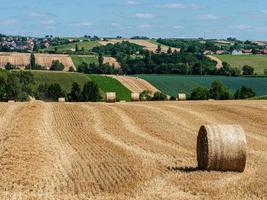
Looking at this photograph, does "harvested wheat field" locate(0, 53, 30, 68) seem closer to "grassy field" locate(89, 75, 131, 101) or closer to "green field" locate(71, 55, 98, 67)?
"green field" locate(71, 55, 98, 67)

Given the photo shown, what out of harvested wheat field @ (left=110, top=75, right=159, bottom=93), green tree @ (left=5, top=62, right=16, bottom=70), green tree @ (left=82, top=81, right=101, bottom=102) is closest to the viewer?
green tree @ (left=82, top=81, right=101, bottom=102)

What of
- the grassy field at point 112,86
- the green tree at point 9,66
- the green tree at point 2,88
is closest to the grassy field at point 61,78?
the grassy field at point 112,86

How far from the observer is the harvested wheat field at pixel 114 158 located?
14266mm

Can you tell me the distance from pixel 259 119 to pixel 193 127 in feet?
19.2

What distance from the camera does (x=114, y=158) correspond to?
741 inches

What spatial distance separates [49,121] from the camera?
1168 inches

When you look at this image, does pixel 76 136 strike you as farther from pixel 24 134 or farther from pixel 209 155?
pixel 209 155

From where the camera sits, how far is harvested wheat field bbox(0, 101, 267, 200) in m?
14.3

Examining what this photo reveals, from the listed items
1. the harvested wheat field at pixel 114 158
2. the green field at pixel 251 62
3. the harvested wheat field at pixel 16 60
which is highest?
the harvested wheat field at pixel 114 158

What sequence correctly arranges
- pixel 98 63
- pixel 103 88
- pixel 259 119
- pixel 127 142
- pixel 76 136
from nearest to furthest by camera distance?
pixel 127 142 → pixel 76 136 → pixel 259 119 → pixel 103 88 → pixel 98 63

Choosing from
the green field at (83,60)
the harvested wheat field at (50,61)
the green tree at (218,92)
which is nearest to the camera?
the green tree at (218,92)

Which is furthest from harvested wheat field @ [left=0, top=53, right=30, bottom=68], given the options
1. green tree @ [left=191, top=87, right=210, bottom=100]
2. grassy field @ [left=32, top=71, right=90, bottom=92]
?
green tree @ [left=191, top=87, right=210, bottom=100]

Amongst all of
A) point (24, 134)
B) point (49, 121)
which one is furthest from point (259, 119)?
point (24, 134)

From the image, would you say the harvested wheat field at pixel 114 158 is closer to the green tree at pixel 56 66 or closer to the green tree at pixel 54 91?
the green tree at pixel 54 91
